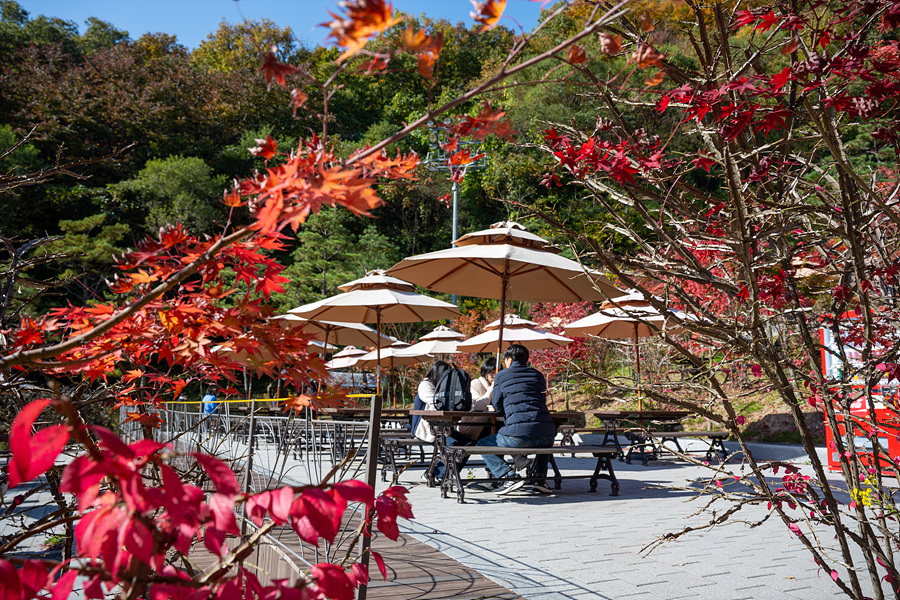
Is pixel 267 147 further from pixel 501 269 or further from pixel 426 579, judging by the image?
pixel 501 269

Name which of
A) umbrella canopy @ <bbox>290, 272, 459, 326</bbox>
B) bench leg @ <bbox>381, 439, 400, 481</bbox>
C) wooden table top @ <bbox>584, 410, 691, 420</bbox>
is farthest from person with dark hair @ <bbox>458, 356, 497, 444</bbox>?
wooden table top @ <bbox>584, 410, 691, 420</bbox>

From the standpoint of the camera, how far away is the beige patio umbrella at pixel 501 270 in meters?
6.41

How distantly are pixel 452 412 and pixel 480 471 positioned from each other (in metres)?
2.66

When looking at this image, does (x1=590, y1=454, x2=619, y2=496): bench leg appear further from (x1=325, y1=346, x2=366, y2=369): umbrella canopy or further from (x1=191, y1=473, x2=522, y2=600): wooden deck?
(x1=325, y1=346, x2=366, y2=369): umbrella canopy

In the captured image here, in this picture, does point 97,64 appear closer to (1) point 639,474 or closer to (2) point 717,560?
(1) point 639,474

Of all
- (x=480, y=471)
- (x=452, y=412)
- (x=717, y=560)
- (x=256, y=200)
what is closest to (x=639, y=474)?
(x=480, y=471)

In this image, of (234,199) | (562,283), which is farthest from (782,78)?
(562,283)

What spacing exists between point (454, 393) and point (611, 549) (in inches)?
114

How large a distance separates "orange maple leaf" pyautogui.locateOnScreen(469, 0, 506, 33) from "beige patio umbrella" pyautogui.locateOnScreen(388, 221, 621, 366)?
16.5ft

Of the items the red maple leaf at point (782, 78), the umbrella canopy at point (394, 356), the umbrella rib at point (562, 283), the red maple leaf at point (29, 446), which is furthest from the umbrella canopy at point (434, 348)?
the red maple leaf at point (29, 446)

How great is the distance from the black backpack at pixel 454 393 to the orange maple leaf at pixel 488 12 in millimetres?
5678

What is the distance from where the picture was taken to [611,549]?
393 centimetres

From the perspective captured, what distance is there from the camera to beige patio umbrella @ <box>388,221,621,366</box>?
6.41m

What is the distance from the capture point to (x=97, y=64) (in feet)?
85.1
